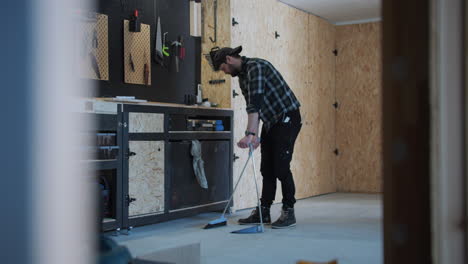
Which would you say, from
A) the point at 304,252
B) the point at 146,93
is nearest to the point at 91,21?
the point at 146,93

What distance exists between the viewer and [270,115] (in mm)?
4375

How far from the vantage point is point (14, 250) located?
872 mm

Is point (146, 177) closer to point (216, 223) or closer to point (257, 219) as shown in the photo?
point (216, 223)

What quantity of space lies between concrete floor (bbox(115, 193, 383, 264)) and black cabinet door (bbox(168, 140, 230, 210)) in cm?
21

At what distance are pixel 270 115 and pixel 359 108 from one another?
3.48 meters

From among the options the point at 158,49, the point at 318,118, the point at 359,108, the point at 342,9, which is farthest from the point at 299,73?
the point at 158,49

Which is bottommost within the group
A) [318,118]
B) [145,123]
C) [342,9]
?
[145,123]

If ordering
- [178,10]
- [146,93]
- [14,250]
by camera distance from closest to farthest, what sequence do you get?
[14,250] → [146,93] → [178,10]

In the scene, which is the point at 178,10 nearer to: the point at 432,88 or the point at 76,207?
the point at 432,88

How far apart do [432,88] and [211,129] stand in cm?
377

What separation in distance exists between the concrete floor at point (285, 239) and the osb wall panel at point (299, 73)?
93 centimetres

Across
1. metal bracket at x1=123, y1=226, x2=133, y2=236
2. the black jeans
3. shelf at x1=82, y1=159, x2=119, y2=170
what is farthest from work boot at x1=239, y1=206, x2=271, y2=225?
shelf at x1=82, y1=159, x2=119, y2=170

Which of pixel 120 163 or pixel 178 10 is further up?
pixel 178 10

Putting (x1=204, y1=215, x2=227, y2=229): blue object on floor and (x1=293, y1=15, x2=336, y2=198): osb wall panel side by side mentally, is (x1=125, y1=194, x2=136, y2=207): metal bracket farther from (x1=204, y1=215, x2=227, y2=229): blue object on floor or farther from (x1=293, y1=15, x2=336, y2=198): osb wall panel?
(x1=293, y1=15, x2=336, y2=198): osb wall panel
